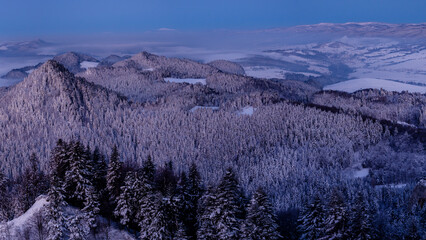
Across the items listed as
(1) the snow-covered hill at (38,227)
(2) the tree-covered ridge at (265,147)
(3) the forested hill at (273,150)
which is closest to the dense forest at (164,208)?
(1) the snow-covered hill at (38,227)

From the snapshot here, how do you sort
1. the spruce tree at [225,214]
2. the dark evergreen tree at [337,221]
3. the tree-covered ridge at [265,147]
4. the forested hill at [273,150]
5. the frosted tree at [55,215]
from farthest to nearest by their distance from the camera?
the tree-covered ridge at [265,147]
the forested hill at [273,150]
the frosted tree at [55,215]
the dark evergreen tree at [337,221]
the spruce tree at [225,214]

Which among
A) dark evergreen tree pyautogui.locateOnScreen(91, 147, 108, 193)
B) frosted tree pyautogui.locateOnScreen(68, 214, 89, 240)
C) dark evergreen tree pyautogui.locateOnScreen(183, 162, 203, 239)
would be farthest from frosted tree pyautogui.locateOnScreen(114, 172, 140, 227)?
dark evergreen tree pyautogui.locateOnScreen(183, 162, 203, 239)

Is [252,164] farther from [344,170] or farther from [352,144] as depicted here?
[352,144]

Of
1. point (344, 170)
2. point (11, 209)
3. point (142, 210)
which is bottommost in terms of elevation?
point (344, 170)

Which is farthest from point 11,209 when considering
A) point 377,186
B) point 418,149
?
point 418,149

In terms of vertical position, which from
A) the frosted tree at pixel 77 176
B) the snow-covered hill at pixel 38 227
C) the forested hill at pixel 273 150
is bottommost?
the forested hill at pixel 273 150

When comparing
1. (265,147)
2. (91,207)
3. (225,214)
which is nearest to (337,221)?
(225,214)

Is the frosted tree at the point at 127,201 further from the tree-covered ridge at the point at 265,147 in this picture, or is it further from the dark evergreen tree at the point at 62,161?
the tree-covered ridge at the point at 265,147

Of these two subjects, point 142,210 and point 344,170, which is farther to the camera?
point 344,170

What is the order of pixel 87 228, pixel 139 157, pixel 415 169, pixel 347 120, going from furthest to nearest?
1. pixel 347 120
2. pixel 139 157
3. pixel 415 169
4. pixel 87 228
